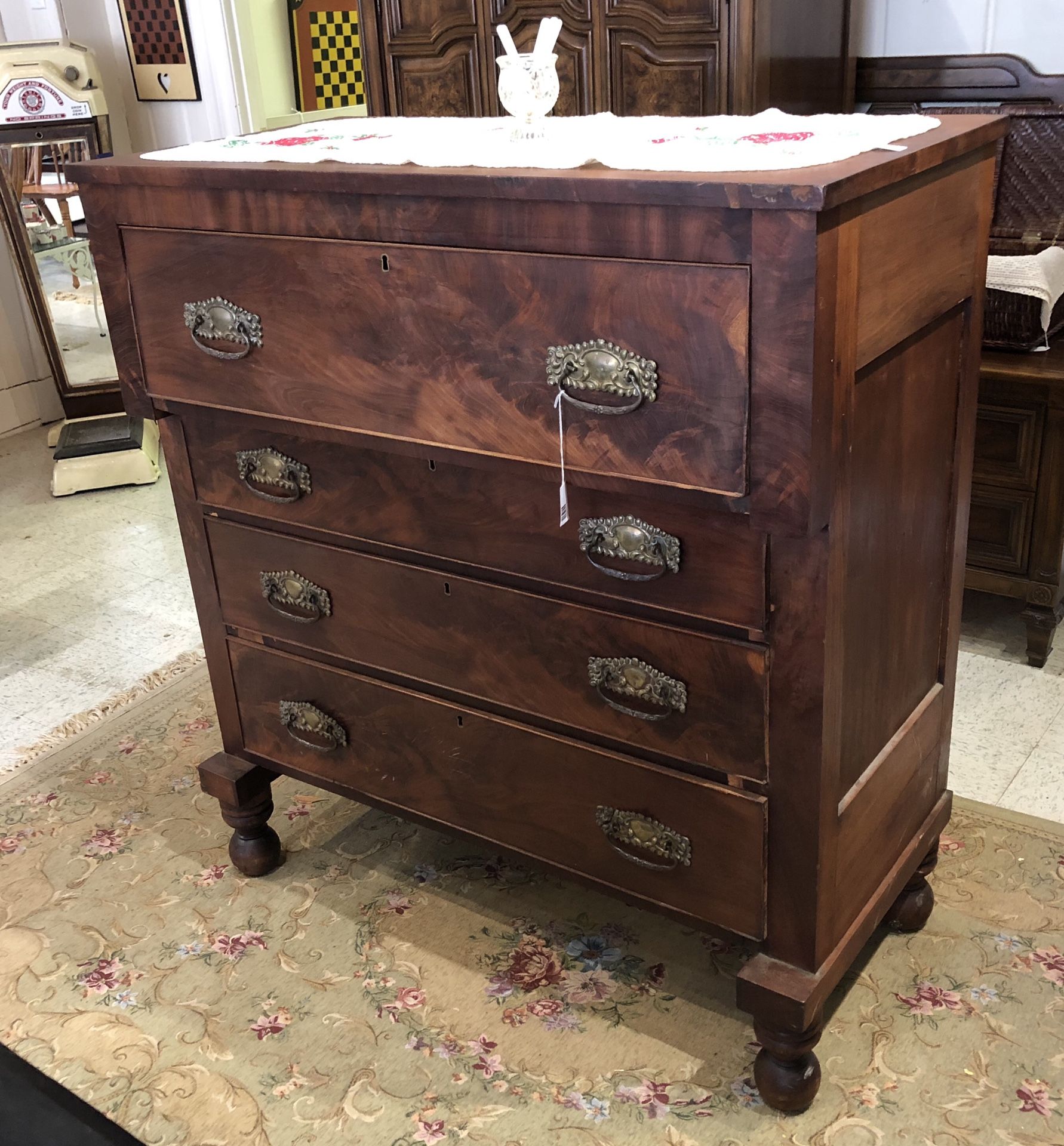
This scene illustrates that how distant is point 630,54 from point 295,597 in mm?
1625

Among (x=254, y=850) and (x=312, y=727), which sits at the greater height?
(x=312, y=727)

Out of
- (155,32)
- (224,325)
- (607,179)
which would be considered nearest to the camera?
(607,179)

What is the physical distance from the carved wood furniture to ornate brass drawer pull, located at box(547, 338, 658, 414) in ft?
4.07

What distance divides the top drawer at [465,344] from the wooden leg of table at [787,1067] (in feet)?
2.14

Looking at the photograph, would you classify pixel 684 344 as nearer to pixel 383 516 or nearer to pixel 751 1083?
pixel 383 516

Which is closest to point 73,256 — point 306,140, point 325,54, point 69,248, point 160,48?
point 69,248

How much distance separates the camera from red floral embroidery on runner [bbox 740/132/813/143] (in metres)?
1.23

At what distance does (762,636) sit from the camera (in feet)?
4.05

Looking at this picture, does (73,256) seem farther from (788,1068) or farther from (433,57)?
(788,1068)

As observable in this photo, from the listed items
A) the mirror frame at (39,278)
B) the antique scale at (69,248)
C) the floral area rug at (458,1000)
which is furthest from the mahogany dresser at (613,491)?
the mirror frame at (39,278)

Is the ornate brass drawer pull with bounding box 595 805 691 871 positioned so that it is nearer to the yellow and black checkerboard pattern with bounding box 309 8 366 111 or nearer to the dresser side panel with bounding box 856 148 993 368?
the dresser side panel with bounding box 856 148 993 368

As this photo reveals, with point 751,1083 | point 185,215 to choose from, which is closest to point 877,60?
point 185,215

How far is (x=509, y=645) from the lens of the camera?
4.73 feet

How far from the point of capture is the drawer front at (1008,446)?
7.25ft
